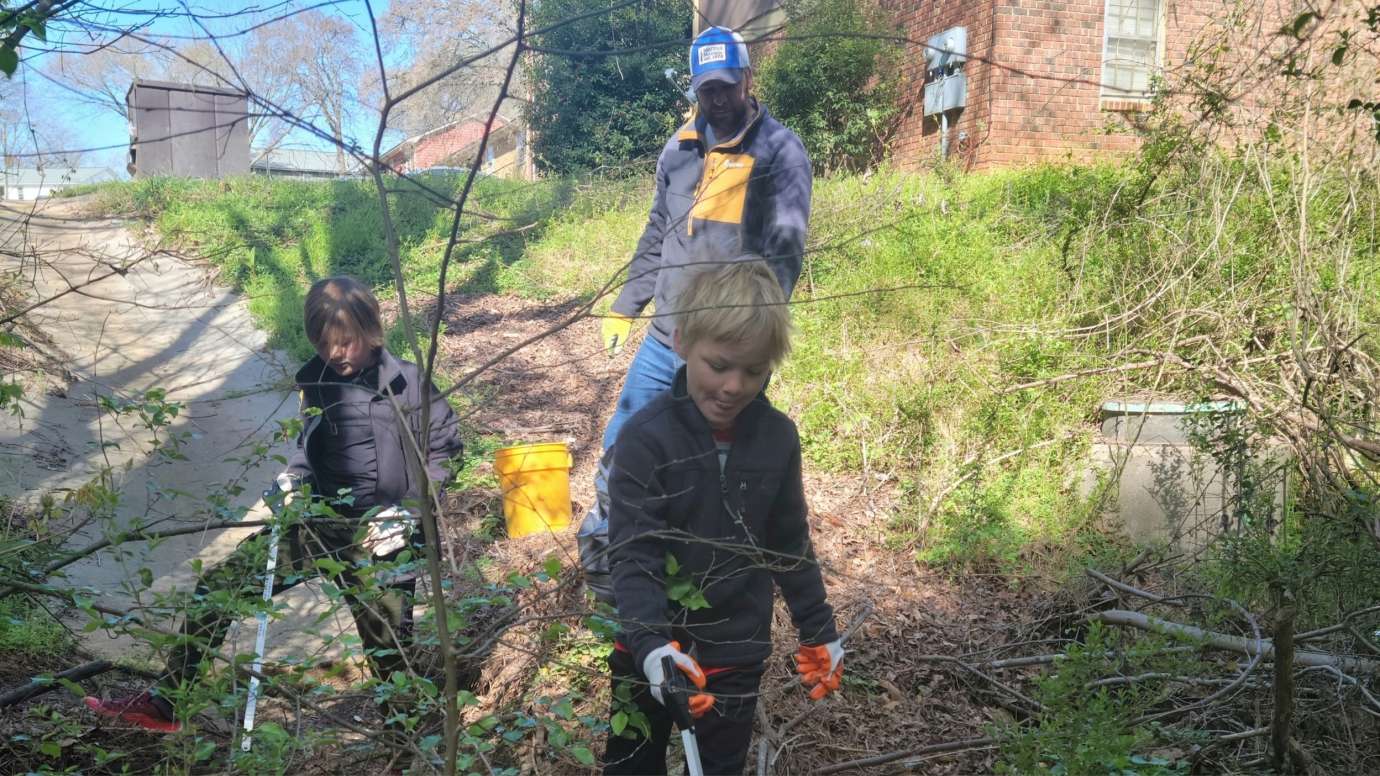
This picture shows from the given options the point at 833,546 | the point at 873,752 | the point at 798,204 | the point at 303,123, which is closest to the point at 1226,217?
the point at 833,546

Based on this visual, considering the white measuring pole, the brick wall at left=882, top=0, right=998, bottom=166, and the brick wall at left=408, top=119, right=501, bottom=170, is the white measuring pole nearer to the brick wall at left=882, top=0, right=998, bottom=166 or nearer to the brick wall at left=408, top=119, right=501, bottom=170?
the brick wall at left=408, top=119, right=501, bottom=170

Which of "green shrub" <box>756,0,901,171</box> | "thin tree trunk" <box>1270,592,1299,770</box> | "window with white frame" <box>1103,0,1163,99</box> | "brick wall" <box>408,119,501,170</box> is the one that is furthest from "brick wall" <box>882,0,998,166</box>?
"thin tree trunk" <box>1270,592,1299,770</box>

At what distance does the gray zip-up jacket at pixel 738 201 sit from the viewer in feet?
12.3

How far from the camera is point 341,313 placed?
3.73 m

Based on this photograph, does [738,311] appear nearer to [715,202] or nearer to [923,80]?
[715,202]

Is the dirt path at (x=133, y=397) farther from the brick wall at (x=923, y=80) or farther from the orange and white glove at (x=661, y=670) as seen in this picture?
the brick wall at (x=923, y=80)

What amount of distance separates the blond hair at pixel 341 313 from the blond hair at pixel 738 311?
1.49 metres

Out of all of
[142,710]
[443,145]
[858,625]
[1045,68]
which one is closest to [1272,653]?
[858,625]

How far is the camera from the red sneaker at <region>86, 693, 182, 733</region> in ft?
10.2

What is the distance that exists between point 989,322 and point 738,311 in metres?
4.85

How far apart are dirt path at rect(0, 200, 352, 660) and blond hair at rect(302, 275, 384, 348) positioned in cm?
22

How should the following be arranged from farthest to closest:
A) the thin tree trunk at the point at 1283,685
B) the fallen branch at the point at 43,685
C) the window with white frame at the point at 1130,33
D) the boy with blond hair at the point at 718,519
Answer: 1. the window with white frame at the point at 1130,33
2. the fallen branch at the point at 43,685
3. the thin tree trunk at the point at 1283,685
4. the boy with blond hair at the point at 718,519

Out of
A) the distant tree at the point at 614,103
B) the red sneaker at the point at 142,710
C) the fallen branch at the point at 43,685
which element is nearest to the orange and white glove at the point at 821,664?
the red sneaker at the point at 142,710

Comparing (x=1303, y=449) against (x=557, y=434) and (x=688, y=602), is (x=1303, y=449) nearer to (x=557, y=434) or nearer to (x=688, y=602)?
(x=688, y=602)
